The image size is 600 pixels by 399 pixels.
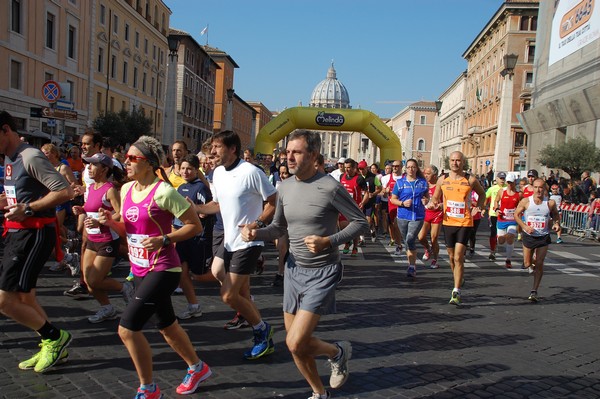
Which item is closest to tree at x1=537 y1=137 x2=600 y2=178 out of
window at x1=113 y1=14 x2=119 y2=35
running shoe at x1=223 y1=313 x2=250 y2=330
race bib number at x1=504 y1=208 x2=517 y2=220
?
race bib number at x1=504 y1=208 x2=517 y2=220

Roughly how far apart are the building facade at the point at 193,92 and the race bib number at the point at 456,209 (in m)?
45.2

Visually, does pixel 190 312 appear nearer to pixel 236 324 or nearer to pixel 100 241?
pixel 236 324

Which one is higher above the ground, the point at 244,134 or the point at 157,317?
the point at 244,134

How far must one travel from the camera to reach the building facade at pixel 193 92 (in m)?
59.4

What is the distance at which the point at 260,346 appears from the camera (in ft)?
16.6

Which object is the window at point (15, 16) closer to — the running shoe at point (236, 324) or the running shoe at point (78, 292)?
the running shoe at point (78, 292)

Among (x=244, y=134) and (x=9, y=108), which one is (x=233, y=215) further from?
(x=244, y=134)

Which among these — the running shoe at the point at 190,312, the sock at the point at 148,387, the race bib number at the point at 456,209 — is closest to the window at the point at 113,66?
the race bib number at the point at 456,209

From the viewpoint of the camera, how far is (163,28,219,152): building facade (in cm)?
5944

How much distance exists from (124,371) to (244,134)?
337 feet

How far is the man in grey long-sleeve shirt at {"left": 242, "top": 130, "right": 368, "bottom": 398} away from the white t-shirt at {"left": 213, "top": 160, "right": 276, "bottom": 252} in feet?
3.22

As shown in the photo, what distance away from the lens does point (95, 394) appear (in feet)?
13.4

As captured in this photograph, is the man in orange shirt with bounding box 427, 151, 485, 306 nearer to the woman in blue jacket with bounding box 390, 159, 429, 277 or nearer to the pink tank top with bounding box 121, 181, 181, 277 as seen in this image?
the woman in blue jacket with bounding box 390, 159, 429, 277

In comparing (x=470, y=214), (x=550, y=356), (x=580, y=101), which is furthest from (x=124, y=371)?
(x=580, y=101)
